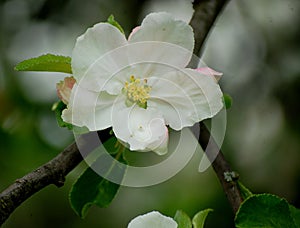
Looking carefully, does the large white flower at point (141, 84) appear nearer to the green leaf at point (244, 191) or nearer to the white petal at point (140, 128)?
the white petal at point (140, 128)

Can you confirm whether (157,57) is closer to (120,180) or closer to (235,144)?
(120,180)

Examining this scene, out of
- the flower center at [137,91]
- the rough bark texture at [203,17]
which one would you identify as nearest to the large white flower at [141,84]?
the flower center at [137,91]

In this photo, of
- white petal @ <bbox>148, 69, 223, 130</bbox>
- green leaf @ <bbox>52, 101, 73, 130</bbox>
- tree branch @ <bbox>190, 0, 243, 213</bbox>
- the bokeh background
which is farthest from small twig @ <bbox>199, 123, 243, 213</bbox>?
the bokeh background

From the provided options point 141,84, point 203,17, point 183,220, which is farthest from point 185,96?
point 203,17

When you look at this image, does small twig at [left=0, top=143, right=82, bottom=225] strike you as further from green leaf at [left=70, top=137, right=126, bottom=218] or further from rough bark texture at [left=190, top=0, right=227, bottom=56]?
rough bark texture at [left=190, top=0, right=227, bottom=56]

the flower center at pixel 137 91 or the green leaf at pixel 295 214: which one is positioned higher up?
the flower center at pixel 137 91
